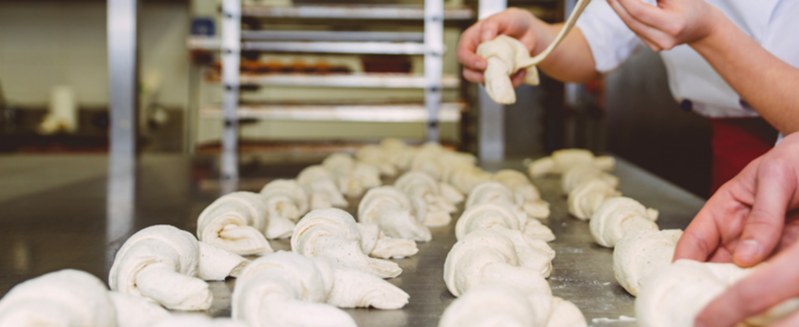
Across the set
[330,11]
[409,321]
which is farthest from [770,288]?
[330,11]

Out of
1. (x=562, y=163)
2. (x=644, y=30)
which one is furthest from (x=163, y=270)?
(x=562, y=163)

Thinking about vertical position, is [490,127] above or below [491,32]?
below

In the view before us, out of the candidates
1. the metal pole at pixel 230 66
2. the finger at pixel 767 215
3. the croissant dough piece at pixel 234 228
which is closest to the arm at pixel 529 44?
the croissant dough piece at pixel 234 228

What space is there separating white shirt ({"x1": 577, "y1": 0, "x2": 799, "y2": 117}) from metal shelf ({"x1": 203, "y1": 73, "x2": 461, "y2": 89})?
1691 millimetres

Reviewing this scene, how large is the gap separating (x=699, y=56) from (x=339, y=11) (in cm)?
222

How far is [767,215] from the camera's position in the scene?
64cm

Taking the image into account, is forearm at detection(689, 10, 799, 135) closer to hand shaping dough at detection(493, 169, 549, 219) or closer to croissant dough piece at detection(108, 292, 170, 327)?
hand shaping dough at detection(493, 169, 549, 219)

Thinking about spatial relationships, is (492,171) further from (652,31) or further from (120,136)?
(120,136)

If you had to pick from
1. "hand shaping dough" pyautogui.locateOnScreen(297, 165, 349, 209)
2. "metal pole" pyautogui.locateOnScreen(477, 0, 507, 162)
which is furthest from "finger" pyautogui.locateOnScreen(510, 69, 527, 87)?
"metal pole" pyautogui.locateOnScreen(477, 0, 507, 162)

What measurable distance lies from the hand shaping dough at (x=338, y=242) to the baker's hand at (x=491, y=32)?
0.64 metres

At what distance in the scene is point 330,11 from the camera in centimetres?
331

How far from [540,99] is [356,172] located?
95.4 inches

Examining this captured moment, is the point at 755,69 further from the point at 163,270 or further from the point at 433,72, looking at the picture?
the point at 433,72

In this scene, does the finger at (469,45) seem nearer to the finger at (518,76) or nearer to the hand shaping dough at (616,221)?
the finger at (518,76)
